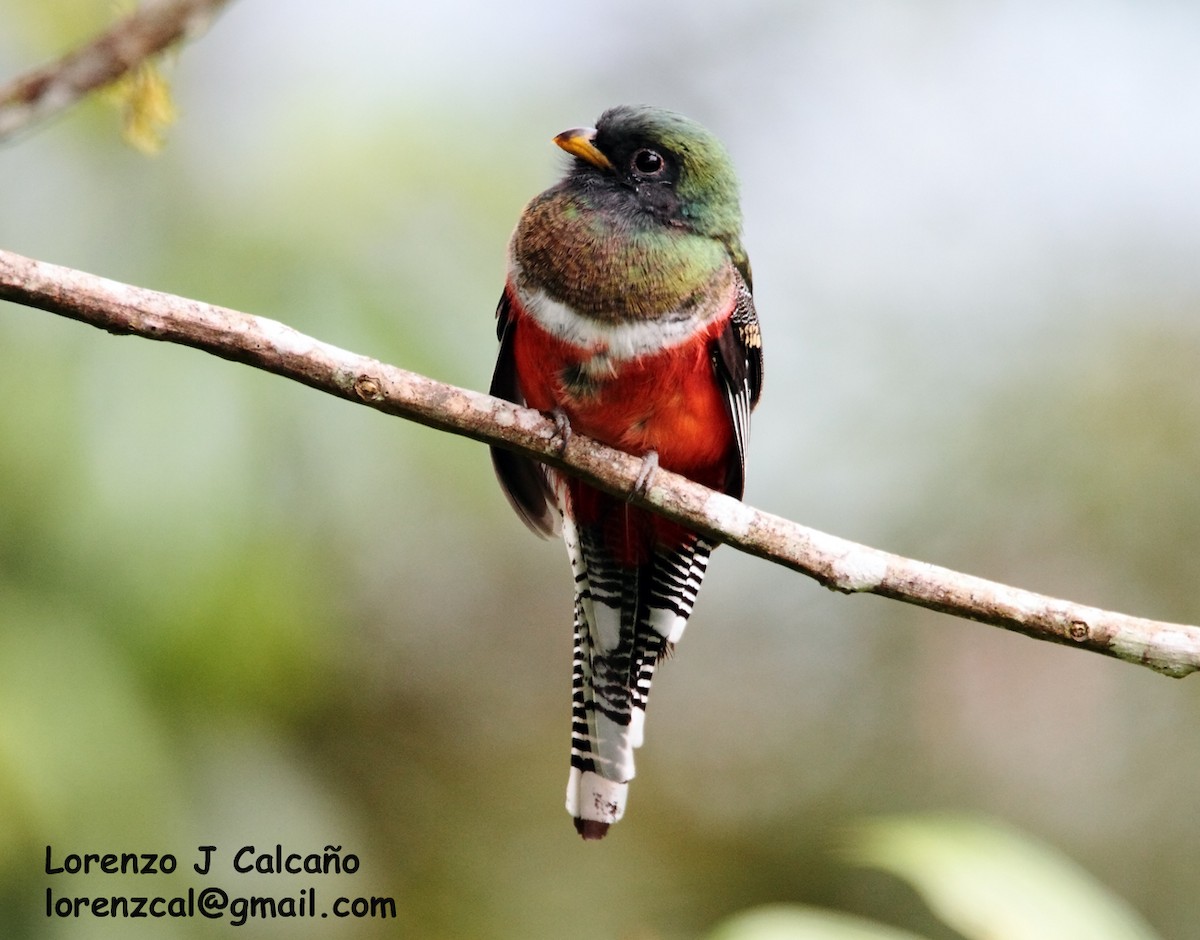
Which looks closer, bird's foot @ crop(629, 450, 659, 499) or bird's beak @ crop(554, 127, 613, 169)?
bird's foot @ crop(629, 450, 659, 499)

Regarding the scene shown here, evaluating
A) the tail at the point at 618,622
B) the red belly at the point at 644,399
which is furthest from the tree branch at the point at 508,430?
the tail at the point at 618,622

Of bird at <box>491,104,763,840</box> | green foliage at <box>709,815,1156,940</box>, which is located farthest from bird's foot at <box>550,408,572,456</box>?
green foliage at <box>709,815,1156,940</box>

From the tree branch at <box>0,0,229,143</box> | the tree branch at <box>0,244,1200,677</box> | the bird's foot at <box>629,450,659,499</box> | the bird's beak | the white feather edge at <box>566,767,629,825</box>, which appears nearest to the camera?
the tree branch at <box>0,244,1200,677</box>

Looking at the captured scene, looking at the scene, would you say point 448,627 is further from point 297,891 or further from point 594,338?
point 594,338

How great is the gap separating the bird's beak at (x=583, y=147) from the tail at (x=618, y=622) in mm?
890

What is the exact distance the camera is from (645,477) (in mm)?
3084

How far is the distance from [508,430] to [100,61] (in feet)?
3.88

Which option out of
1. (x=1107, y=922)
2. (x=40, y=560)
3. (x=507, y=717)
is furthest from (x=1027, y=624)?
(x=507, y=717)

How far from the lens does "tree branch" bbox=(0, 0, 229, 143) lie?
8.75 ft

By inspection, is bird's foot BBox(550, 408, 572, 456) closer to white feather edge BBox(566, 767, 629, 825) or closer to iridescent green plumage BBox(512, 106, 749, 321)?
iridescent green plumage BBox(512, 106, 749, 321)

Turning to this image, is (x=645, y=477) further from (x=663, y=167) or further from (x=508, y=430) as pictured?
(x=663, y=167)

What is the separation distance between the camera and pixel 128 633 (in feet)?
11.1

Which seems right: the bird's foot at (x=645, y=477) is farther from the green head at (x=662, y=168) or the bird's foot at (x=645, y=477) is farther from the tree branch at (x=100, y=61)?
→ the tree branch at (x=100, y=61)

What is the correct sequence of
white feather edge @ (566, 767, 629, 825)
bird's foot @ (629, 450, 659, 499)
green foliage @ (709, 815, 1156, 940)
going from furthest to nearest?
1. white feather edge @ (566, 767, 629, 825)
2. bird's foot @ (629, 450, 659, 499)
3. green foliage @ (709, 815, 1156, 940)
